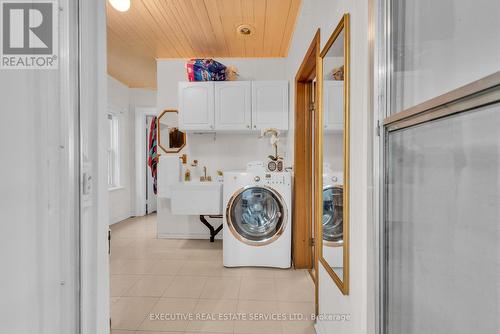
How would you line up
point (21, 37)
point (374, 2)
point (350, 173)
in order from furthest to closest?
point (350, 173) → point (374, 2) → point (21, 37)

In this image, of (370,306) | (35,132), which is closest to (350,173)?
(370,306)

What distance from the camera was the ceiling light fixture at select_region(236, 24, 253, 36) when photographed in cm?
287

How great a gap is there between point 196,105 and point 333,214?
241 centimetres

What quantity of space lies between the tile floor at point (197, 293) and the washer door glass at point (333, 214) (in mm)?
754

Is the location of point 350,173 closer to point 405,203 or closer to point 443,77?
point 405,203

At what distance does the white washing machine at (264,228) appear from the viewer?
275 cm

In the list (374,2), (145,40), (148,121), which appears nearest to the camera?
(374,2)

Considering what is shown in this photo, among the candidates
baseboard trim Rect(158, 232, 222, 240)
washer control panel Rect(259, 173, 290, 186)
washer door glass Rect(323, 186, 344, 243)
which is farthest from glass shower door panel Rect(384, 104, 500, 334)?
baseboard trim Rect(158, 232, 222, 240)

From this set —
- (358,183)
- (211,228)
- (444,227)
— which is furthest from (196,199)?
(444,227)

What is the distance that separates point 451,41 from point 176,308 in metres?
2.23

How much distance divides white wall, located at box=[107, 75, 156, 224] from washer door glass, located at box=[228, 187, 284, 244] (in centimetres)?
287

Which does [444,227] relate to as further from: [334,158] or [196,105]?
[196,105]

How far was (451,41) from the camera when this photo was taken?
0.65 m

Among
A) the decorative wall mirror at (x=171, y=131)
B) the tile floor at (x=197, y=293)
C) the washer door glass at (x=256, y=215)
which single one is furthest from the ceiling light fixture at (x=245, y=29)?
the tile floor at (x=197, y=293)
